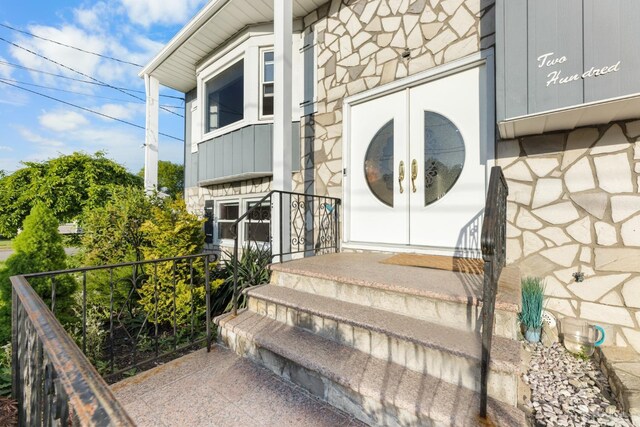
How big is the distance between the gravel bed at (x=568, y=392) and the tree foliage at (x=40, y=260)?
4.07 metres

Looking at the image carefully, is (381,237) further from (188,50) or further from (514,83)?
(188,50)

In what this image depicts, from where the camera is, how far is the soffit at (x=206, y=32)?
4.32 meters

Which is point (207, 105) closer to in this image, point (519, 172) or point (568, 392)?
point (519, 172)

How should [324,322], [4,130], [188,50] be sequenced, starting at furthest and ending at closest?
[4,130] → [188,50] → [324,322]

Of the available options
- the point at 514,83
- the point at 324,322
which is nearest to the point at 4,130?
the point at 324,322

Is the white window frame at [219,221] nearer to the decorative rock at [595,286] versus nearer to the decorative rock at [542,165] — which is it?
the decorative rock at [542,165]

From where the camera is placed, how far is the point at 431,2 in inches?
128

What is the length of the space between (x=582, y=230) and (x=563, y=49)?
1.43 meters

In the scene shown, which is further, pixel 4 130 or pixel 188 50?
pixel 4 130

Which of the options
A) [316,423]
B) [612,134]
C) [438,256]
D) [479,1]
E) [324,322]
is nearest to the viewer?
[316,423]

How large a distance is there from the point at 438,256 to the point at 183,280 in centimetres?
281

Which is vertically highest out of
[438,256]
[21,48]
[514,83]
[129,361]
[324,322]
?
[21,48]

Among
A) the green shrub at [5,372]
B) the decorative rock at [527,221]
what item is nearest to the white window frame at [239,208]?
the green shrub at [5,372]

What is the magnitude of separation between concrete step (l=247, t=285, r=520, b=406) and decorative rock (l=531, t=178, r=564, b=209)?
1527mm
